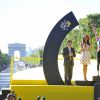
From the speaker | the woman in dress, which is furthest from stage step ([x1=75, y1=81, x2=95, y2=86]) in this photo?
the woman in dress

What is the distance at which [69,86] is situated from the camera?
14.5 m

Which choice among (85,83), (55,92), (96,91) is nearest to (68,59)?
(85,83)

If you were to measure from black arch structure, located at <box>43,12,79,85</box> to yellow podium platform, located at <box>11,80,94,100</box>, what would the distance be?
2.39 feet

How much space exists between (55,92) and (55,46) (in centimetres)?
162

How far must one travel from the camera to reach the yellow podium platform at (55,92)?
14352mm

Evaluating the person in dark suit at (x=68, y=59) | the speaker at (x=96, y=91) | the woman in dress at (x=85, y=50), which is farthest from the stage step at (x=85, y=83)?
the woman in dress at (x=85, y=50)

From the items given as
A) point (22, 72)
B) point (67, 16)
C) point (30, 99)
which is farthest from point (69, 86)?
point (22, 72)

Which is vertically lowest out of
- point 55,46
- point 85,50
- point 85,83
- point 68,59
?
point 85,83

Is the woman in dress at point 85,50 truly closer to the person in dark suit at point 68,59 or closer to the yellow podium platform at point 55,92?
the person in dark suit at point 68,59

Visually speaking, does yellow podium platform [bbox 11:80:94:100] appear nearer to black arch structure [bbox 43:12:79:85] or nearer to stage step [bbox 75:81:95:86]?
stage step [bbox 75:81:95:86]

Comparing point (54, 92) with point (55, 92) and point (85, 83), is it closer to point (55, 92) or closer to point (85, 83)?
point (55, 92)

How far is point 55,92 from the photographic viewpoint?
1438 centimetres

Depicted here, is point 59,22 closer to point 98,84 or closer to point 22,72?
point 98,84

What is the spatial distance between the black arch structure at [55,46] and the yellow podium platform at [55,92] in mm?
728
